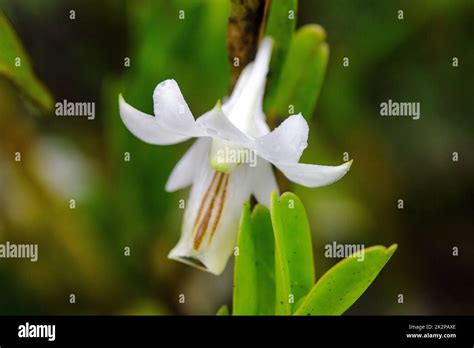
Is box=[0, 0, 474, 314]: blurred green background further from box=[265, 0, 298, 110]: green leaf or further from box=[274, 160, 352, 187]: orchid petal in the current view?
box=[274, 160, 352, 187]: orchid petal

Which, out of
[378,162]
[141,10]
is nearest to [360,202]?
[378,162]

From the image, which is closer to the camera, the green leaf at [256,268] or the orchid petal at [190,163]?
the green leaf at [256,268]

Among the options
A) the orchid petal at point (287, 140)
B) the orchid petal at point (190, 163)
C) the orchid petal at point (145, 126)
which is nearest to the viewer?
the orchid petal at point (287, 140)

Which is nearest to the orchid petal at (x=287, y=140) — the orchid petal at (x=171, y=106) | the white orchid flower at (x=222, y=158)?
the white orchid flower at (x=222, y=158)

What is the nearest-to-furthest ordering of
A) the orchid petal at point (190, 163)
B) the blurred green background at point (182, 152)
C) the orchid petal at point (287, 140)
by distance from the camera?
the orchid petal at point (287, 140) < the orchid petal at point (190, 163) < the blurred green background at point (182, 152)

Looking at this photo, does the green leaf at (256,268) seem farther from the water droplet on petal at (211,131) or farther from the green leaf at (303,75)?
the green leaf at (303,75)

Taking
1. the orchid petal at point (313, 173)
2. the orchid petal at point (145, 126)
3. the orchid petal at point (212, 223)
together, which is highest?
the orchid petal at point (145, 126)
